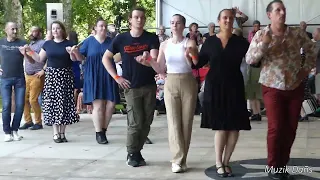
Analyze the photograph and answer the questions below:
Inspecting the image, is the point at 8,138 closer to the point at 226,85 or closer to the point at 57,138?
the point at 57,138

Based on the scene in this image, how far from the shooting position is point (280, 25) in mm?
5863

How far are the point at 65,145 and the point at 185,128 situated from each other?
2764 mm

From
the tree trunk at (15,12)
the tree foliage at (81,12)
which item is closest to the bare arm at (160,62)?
the tree trunk at (15,12)

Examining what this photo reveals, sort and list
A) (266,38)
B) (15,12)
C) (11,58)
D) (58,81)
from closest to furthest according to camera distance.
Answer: (266,38) < (58,81) < (11,58) < (15,12)

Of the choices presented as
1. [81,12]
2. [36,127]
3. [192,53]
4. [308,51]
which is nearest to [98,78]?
[36,127]

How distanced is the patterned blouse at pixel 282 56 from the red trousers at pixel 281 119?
0.10m

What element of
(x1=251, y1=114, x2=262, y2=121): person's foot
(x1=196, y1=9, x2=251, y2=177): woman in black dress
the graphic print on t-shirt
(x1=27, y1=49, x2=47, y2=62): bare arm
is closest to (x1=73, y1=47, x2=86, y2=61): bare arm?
(x1=27, y1=49, x2=47, y2=62): bare arm

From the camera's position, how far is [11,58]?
9086mm

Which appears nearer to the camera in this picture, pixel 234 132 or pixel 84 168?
pixel 234 132

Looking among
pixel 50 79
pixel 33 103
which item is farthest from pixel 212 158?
pixel 33 103

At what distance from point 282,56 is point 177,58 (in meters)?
1.23

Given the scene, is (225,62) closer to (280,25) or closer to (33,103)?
(280,25)

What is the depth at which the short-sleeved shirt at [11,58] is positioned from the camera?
9.09 metres

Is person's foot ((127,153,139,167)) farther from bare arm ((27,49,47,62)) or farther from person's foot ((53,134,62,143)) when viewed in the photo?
bare arm ((27,49,47,62))
